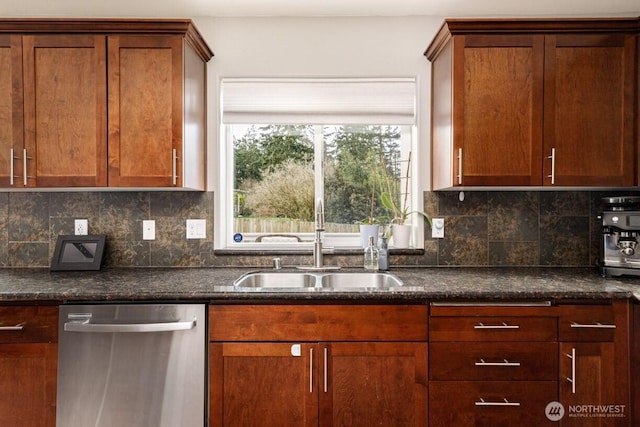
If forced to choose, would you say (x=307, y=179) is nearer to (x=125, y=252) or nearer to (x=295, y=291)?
(x=295, y=291)

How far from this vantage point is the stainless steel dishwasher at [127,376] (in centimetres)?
161

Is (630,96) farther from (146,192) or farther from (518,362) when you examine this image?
(146,192)

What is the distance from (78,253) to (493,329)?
86.8 inches

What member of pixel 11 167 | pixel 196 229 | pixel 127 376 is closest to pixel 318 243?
pixel 196 229

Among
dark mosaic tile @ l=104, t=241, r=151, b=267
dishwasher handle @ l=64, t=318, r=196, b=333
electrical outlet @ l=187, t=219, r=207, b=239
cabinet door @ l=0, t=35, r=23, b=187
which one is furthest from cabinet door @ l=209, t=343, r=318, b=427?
cabinet door @ l=0, t=35, r=23, b=187

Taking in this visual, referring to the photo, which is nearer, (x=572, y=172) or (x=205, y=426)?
(x=205, y=426)

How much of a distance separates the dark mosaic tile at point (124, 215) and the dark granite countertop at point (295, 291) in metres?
0.31

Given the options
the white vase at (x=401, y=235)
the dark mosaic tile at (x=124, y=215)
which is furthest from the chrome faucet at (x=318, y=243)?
the dark mosaic tile at (x=124, y=215)

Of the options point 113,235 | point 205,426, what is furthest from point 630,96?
point 113,235

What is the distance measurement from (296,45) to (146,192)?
1260 mm

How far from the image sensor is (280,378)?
1.61 m

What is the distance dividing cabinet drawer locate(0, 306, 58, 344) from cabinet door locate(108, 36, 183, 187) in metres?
0.67

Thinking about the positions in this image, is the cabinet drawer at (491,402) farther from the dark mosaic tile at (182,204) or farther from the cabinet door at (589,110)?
the dark mosaic tile at (182,204)

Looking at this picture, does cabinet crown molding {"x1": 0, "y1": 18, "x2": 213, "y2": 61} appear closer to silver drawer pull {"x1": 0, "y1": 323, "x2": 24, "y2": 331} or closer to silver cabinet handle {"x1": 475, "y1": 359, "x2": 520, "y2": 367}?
silver drawer pull {"x1": 0, "y1": 323, "x2": 24, "y2": 331}
